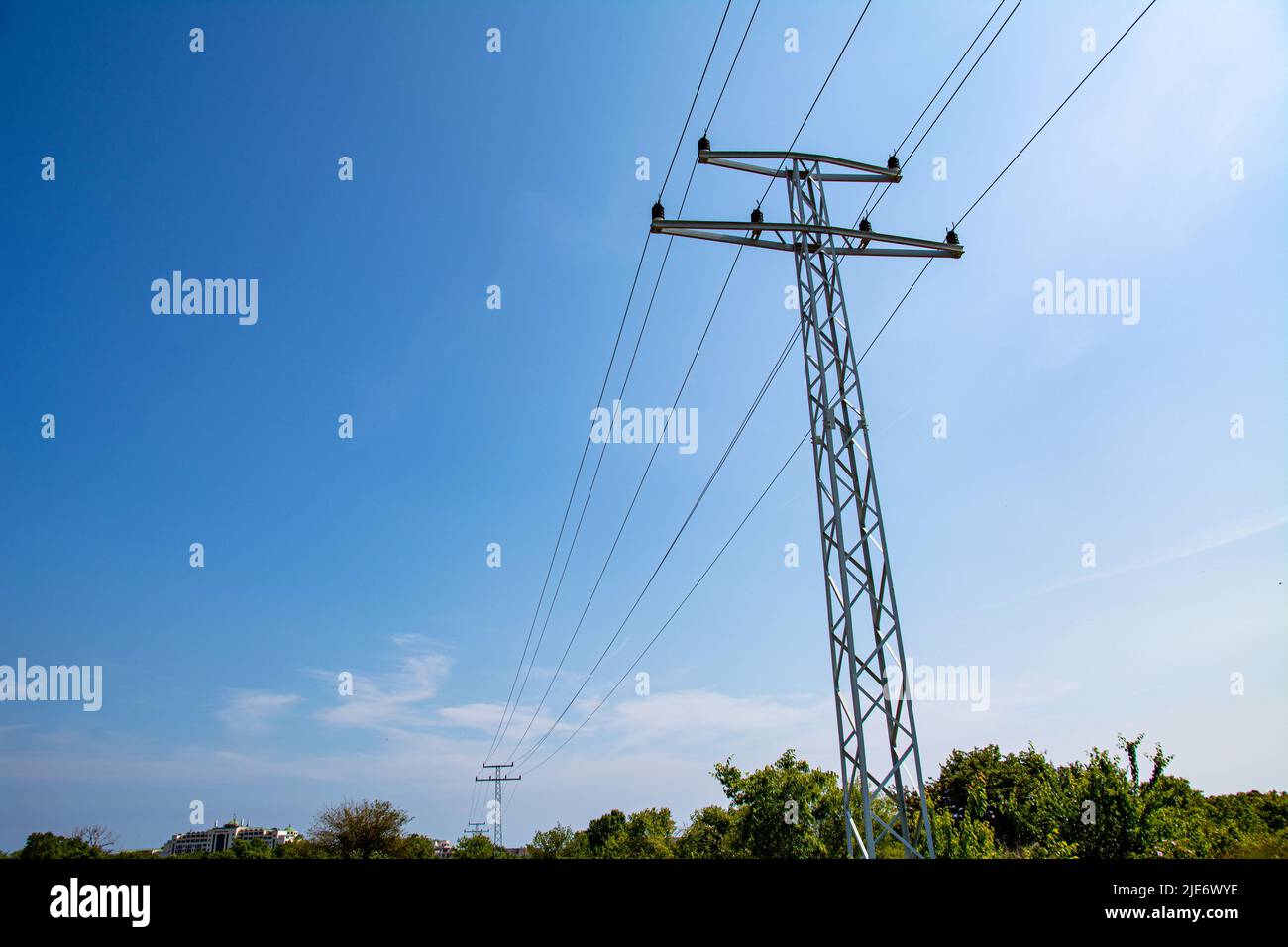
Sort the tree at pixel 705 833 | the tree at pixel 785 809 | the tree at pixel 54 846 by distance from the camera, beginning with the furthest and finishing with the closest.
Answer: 1. the tree at pixel 705 833
2. the tree at pixel 54 846
3. the tree at pixel 785 809

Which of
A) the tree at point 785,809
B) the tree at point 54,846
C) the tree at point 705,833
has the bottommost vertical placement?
the tree at point 705,833

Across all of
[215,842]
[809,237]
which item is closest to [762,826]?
[809,237]

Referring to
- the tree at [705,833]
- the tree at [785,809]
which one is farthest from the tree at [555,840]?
the tree at [785,809]

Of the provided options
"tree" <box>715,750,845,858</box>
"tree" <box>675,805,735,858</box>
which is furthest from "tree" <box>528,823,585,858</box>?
"tree" <box>715,750,845,858</box>

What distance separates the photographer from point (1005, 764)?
6888 cm

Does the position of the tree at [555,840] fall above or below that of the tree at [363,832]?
below

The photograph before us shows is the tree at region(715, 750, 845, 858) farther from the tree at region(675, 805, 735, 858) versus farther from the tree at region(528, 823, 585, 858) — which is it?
the tree at region(528, 823, 585, 858)

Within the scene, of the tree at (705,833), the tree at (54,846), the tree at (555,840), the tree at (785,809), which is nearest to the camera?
the tree at (785,809)

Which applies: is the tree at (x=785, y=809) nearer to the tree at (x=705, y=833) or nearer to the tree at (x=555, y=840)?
the tree at (x=705, y=833)

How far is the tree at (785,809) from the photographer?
166ft

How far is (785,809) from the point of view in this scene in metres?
50.4

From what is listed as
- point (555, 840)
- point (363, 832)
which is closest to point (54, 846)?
point (363, 832)

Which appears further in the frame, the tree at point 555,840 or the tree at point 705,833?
the tree at point 555,840
